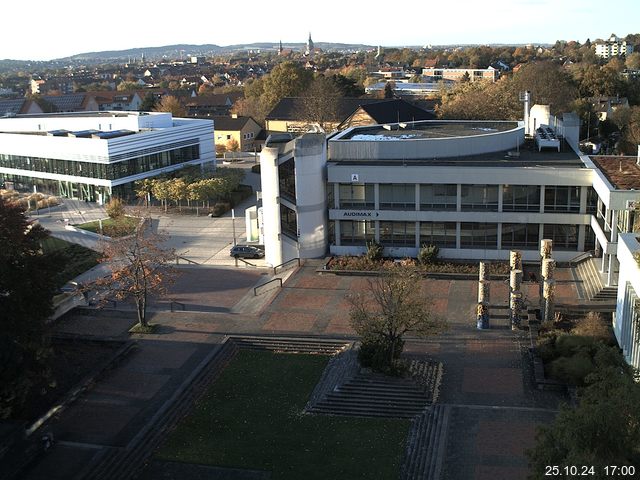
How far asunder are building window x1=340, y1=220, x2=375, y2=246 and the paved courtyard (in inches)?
110

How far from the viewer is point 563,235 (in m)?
40.2

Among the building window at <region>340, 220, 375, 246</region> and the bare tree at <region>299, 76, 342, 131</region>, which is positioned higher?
the bare tree at <region>299, 76, 342, 131</region>

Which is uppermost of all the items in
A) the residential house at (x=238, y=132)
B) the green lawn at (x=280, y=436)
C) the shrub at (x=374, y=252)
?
the residential house at (x=238, y=132)

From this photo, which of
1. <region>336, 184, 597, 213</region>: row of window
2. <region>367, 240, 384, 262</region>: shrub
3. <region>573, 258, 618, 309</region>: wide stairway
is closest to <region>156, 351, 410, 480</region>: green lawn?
<region>367, 240, 384, 262</region>: shrub

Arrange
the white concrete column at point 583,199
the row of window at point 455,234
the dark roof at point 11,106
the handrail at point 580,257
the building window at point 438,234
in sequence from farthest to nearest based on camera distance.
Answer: the dark roof at point 11,106, the building window at point 438,234, the row of window at point 455,234, the handrail at point 580,257, the white concrete column at point 583,199

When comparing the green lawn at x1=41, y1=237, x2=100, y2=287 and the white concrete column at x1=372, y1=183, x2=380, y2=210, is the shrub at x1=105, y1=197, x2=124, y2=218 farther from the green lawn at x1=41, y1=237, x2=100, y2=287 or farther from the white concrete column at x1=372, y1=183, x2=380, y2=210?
the white concrete column at x1=372, y1=183, x2=380, y2=210

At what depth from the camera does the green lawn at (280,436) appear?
885 inches

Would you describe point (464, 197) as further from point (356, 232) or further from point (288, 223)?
point (288, 223)

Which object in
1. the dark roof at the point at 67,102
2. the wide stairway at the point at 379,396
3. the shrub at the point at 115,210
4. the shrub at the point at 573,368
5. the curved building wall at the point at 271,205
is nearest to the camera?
the wide stairway at the point at 379,396

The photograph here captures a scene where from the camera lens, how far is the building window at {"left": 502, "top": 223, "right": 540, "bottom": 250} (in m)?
40.6

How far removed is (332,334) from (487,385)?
7.71m

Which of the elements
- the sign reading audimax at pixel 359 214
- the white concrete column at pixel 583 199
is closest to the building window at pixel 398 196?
the sign reading audimax at pixel 359 214

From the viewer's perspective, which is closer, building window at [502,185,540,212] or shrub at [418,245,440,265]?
building window at [502,185,540,212]

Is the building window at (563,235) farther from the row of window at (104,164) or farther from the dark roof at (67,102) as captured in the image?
the dark roof at (67,102)
